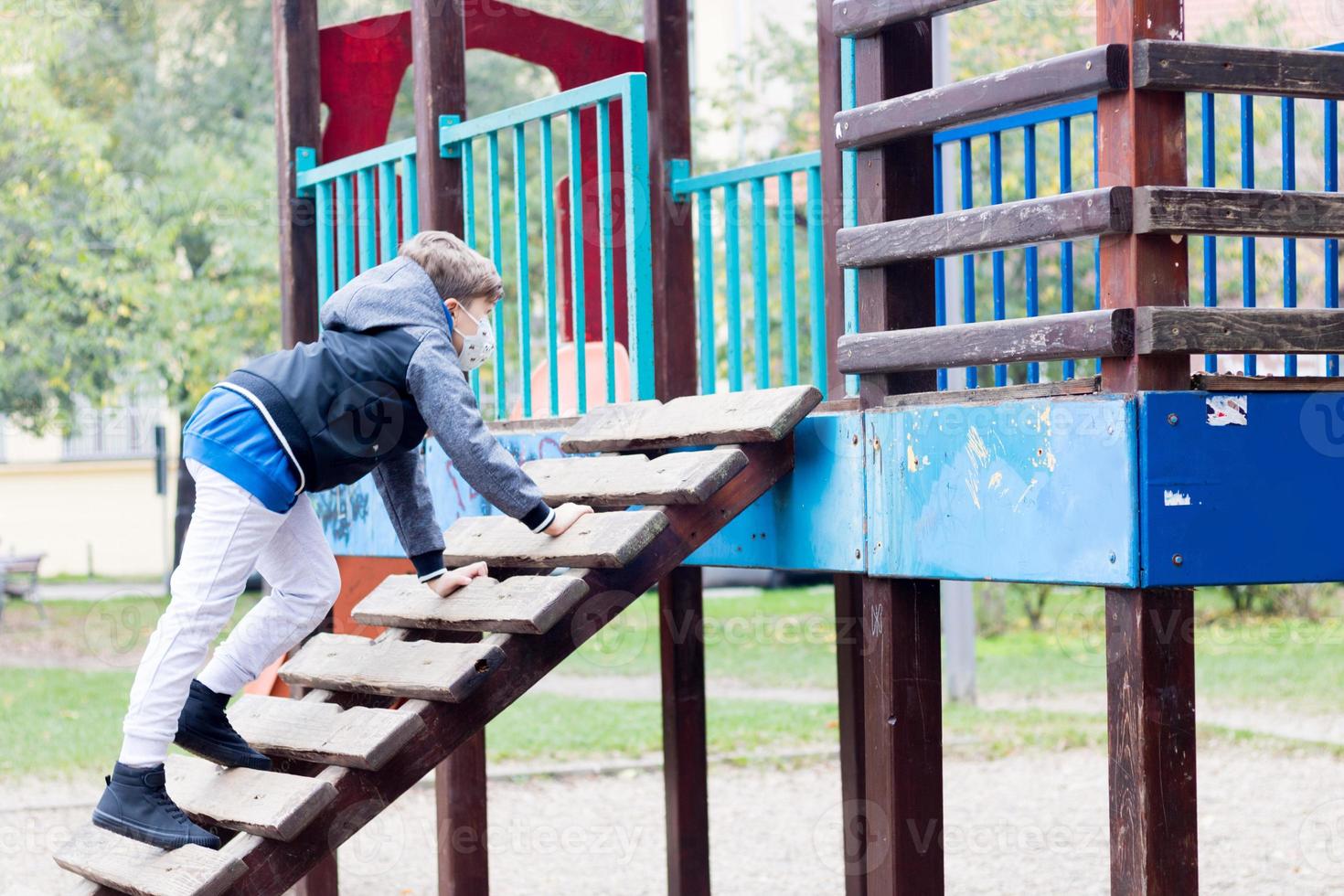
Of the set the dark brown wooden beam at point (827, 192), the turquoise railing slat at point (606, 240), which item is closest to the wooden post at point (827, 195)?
the dark brown wooden beam at point (827, 192)

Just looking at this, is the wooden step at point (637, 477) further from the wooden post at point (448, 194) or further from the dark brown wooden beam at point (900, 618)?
the wooden post at point (448, 194)

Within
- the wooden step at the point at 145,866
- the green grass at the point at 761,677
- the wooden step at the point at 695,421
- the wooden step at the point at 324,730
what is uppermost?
the wooden step at the point at 695,421

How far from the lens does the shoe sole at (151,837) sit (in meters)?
3.81

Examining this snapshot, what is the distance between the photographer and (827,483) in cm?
402

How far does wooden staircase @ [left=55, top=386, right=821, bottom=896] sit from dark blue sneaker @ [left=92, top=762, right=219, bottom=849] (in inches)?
1.6

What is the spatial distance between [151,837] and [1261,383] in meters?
2.67

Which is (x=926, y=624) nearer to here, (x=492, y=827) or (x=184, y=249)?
(x=492, y=827)

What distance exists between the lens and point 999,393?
3.65 m

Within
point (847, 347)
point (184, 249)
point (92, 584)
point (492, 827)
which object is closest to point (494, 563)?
point (847, 347)

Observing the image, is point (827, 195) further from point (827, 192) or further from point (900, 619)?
point (900, 619)

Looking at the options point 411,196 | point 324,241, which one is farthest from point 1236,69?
point 324,241

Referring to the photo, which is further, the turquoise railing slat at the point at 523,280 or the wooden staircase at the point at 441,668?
the turquoise railing slat at the point at 523,280

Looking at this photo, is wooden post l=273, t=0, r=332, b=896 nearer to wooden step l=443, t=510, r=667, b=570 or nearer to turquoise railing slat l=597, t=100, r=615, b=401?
turquoise railing slat l=597, t=100, r=615, b=401

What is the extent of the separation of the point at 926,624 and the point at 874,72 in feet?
4.32
